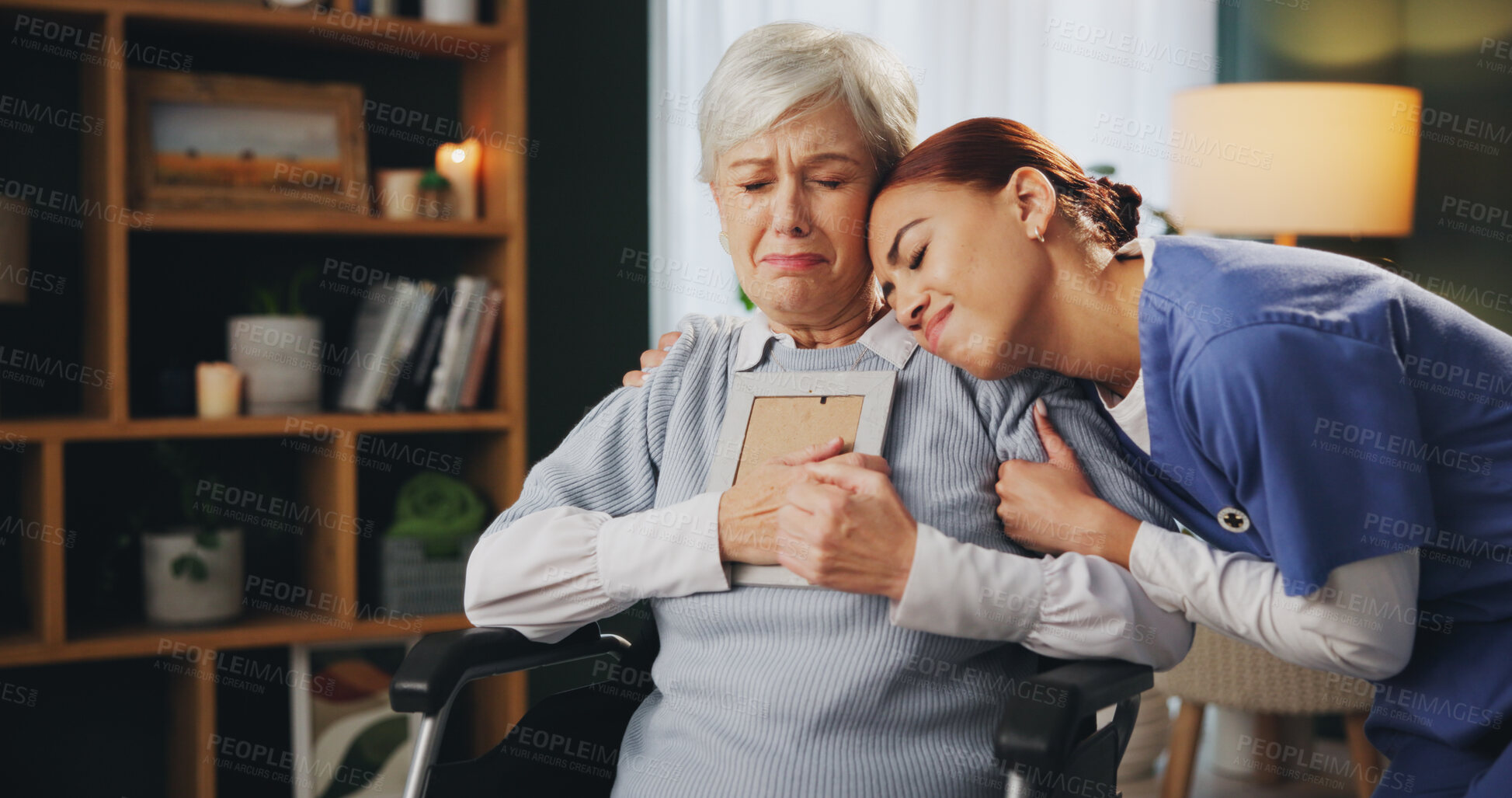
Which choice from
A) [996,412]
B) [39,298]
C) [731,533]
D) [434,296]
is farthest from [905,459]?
[39,298]

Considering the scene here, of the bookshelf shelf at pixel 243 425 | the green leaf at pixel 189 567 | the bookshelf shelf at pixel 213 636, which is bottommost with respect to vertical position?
the bookshelf shelf at pixel 213 636

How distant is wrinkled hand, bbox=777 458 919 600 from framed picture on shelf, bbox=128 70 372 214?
63.6 inches

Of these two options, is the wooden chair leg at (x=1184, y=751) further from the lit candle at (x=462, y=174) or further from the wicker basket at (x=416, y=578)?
the lit candle at (x=462, y=174)

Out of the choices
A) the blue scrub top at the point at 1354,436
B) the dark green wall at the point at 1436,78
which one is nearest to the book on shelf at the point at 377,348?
the blue scrub top at the point at 1354,436

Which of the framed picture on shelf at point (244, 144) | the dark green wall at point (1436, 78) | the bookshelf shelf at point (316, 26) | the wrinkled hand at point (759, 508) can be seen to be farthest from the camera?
the dark green wall at point (1436, 78)

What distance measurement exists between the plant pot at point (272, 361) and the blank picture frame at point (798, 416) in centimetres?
133

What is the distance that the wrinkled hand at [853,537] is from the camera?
1309mm

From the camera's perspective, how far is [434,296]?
2564 mm

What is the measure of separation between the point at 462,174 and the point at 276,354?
1.84 ft

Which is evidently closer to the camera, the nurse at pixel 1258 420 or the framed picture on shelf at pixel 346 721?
the nurse at pixel 1258 420

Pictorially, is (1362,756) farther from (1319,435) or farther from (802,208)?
(802,208)

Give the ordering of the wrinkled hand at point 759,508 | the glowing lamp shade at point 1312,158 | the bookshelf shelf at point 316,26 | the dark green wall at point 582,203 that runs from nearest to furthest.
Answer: the wrinkled hand at point 759,508 → the bookshelf shelf at point 316,26 → the glowing lamp shade at point 1312,158 → the dark green wall at point 582,203

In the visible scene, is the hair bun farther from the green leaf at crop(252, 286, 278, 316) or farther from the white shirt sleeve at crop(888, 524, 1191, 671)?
the green leaf at crop(252, 286, 278, 316)

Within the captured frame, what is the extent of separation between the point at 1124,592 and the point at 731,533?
1.46 ft
